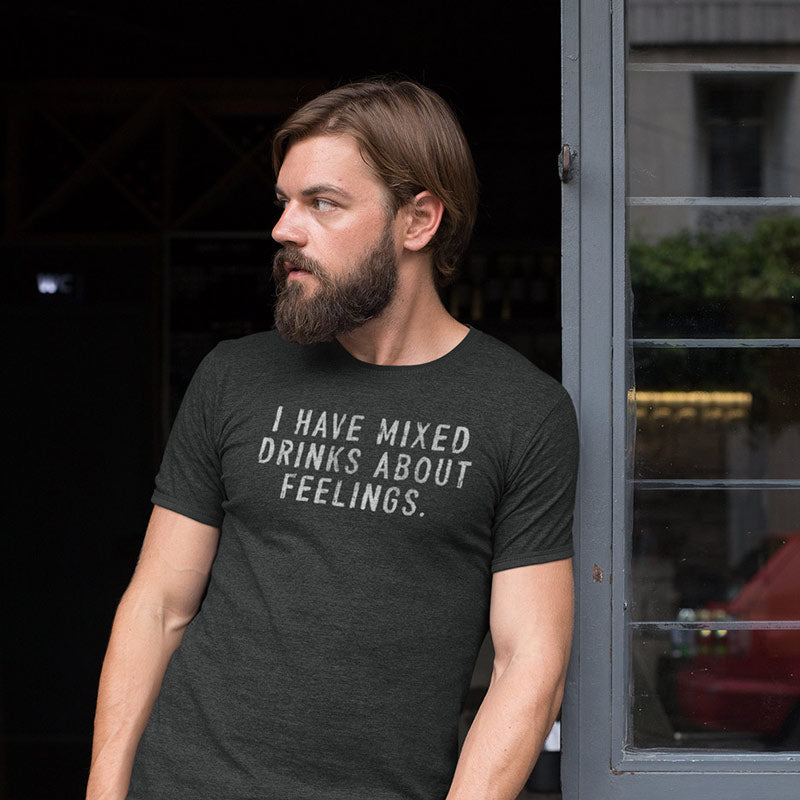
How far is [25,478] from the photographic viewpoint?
474 centimetres

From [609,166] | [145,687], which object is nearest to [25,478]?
[145,687]

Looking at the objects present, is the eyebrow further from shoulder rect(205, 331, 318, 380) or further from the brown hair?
shoulder rect(205, 331, 318, 380)

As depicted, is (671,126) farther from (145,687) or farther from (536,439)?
(145,687)

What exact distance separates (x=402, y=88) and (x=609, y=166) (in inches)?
13.9

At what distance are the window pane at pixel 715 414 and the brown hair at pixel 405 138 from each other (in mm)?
380

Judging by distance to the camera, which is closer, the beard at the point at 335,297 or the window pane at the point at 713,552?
the beard at the point at 335,297

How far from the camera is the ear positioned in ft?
5.60

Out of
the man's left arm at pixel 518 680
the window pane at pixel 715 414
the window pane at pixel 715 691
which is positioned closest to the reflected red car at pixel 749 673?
the window pane at pixel 715 691

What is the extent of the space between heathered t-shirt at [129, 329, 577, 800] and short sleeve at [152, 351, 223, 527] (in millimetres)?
43

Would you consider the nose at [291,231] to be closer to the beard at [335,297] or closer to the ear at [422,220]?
the beard at [335,297]

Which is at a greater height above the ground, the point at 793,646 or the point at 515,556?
the point at 515,556

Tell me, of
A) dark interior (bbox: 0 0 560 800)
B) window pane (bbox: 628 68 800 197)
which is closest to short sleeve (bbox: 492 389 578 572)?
window pane (bbox: 628 68 800 197)

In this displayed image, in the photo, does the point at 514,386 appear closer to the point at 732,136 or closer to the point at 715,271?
the point at 715,271

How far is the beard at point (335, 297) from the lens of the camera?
5.36 feet
